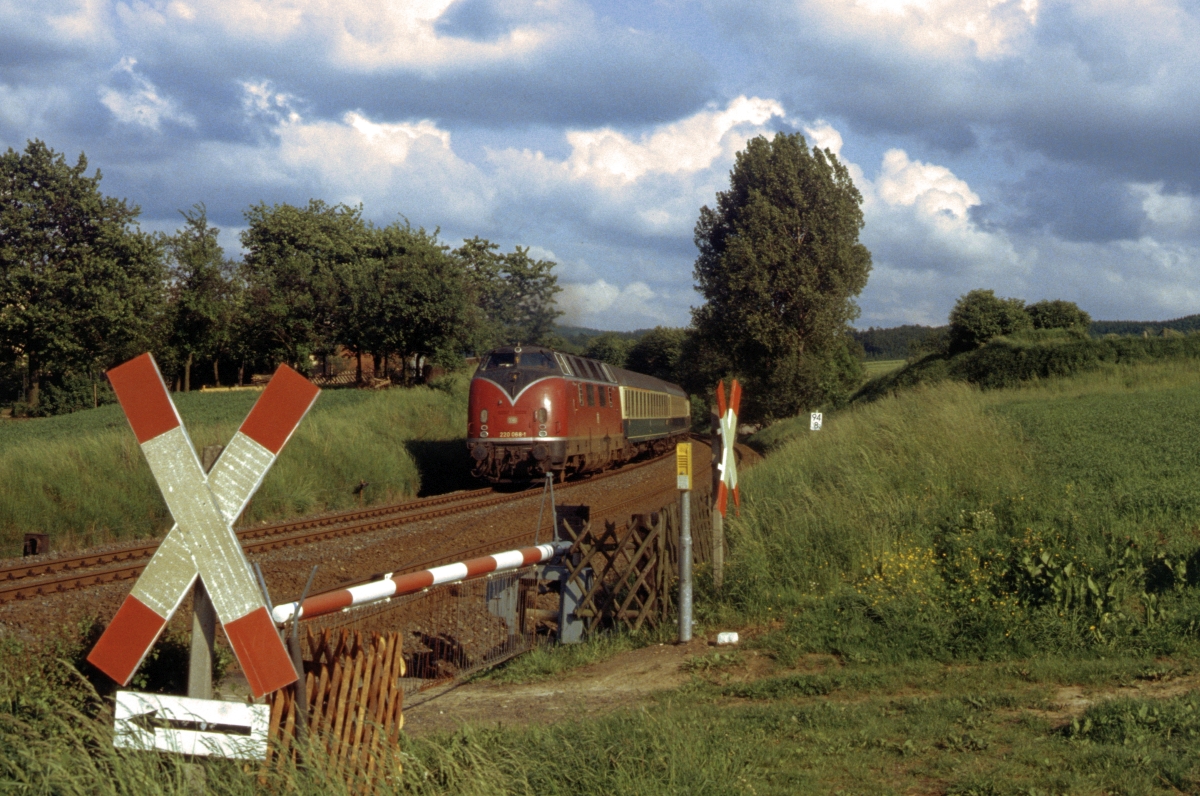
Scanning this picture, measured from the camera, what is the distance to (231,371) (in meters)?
63.8

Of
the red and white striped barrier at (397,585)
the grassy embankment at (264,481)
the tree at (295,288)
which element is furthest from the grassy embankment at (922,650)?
the tree at (295,288)

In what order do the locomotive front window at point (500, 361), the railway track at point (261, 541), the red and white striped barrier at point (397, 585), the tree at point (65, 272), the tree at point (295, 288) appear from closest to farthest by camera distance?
the red and white striped barrier at point (397, 585) → the railway track at point (261, 541) → the locomotive front window at point (500, 361) → the tree at point (65, 272) → the tree at point (295, 288)

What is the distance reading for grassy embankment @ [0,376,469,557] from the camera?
1577 cm

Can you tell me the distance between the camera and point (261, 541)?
14.4 metres

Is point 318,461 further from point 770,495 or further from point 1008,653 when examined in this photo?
point 1008,653

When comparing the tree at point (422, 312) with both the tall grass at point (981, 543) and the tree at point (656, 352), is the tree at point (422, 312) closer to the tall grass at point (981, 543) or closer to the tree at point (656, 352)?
the tall grass at point (981, 543)

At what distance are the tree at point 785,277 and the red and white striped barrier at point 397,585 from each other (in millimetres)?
36155

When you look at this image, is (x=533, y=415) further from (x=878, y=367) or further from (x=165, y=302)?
(x=878, y=367)

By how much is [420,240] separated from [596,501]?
148ft

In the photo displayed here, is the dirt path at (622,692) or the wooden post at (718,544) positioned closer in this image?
the dirt path at (622,692)

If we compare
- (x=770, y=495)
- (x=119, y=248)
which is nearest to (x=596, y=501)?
(x=770, y=495)

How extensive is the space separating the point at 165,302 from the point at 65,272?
6187mm

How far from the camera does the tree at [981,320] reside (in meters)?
43.2

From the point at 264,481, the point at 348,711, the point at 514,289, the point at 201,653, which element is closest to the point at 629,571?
the point at 348,711
